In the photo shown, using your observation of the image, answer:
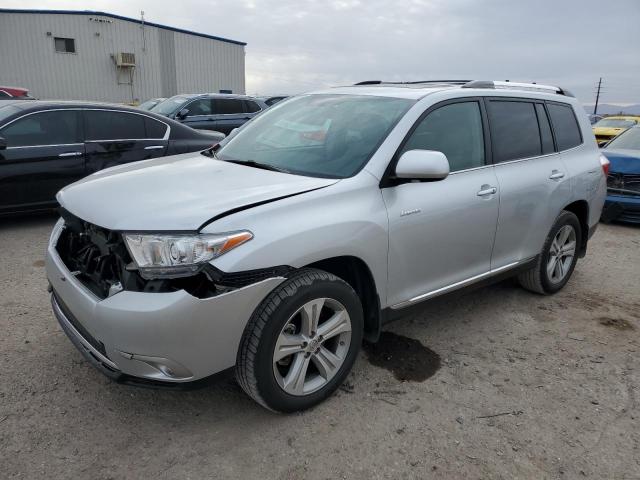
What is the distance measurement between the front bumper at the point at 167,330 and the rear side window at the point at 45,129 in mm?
4164

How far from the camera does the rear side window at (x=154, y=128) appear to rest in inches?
259

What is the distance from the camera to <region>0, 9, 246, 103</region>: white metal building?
2586 cm

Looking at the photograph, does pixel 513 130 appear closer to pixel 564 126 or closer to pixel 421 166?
pixel 564 126

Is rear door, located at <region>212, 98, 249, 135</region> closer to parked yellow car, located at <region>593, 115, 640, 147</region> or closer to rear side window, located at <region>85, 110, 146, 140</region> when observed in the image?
rear side window, located at <region>85, 110, 146, 140</region>

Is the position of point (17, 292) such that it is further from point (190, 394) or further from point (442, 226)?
point (442, 226)

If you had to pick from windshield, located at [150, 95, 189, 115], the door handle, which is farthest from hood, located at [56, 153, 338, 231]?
windshield, located at [150, 95, 189, 115]

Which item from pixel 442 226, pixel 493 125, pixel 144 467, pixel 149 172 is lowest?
pixel 144 467

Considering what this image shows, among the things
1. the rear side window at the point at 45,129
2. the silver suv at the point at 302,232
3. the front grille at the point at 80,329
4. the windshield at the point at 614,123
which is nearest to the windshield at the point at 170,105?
the rear side window at the point at 45,129

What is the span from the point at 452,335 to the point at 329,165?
1.62 m

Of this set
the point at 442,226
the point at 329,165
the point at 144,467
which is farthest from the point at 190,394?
the point at 442,226

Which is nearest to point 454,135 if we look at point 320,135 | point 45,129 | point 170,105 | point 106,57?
point 320,135

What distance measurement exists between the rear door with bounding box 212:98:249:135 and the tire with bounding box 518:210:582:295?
9.49 meters

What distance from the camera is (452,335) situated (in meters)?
3.58

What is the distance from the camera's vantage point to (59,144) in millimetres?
5855
